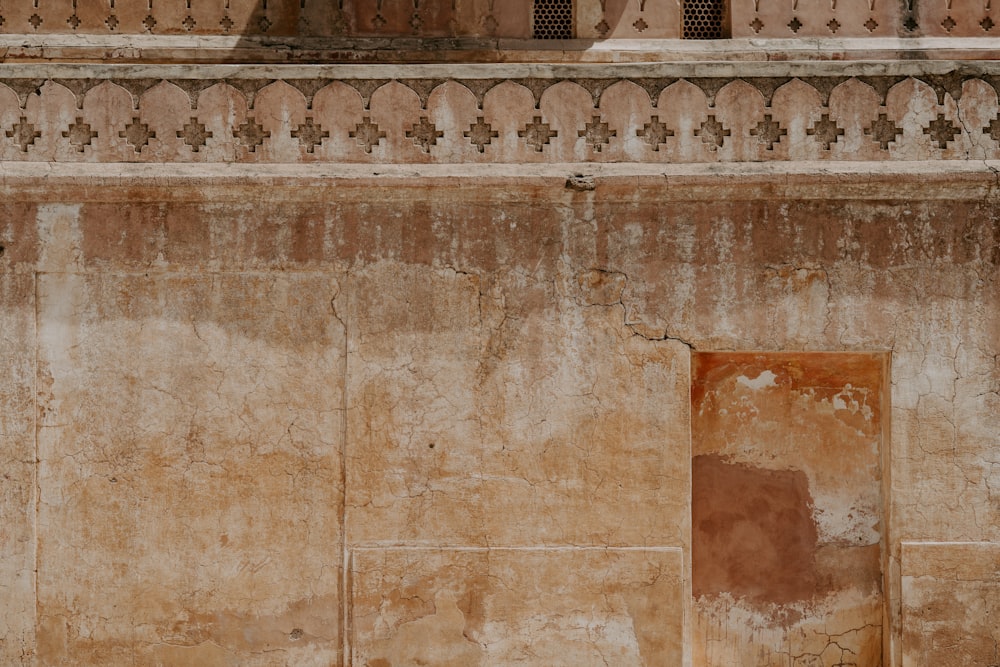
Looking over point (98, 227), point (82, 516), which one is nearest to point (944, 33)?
point (98, 227)

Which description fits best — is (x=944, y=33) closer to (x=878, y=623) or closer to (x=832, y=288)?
(x=832, y=288)

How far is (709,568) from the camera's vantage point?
5152 mm

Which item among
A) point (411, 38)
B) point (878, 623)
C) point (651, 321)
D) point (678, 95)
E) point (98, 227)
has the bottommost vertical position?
point (878, 623)

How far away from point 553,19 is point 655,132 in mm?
1766

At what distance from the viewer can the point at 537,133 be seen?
198 inches

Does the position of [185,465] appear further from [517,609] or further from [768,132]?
[768,132]

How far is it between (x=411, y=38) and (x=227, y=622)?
3.72 metres

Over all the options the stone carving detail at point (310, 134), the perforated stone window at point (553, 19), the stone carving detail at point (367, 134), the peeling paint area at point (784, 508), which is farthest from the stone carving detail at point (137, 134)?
the peeling paint area at point (784, 508)

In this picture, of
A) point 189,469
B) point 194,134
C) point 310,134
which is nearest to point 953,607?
point 189,469

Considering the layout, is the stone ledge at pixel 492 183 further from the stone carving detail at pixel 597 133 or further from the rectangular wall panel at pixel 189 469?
the rectangular wall panel at pixel 189 469

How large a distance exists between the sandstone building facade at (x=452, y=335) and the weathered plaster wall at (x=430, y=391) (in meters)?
0.02

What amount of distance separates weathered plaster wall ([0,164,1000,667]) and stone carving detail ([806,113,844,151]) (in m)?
0.20

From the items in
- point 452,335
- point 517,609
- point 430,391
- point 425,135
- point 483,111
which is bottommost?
point 517,609

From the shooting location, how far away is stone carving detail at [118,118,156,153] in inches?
197
